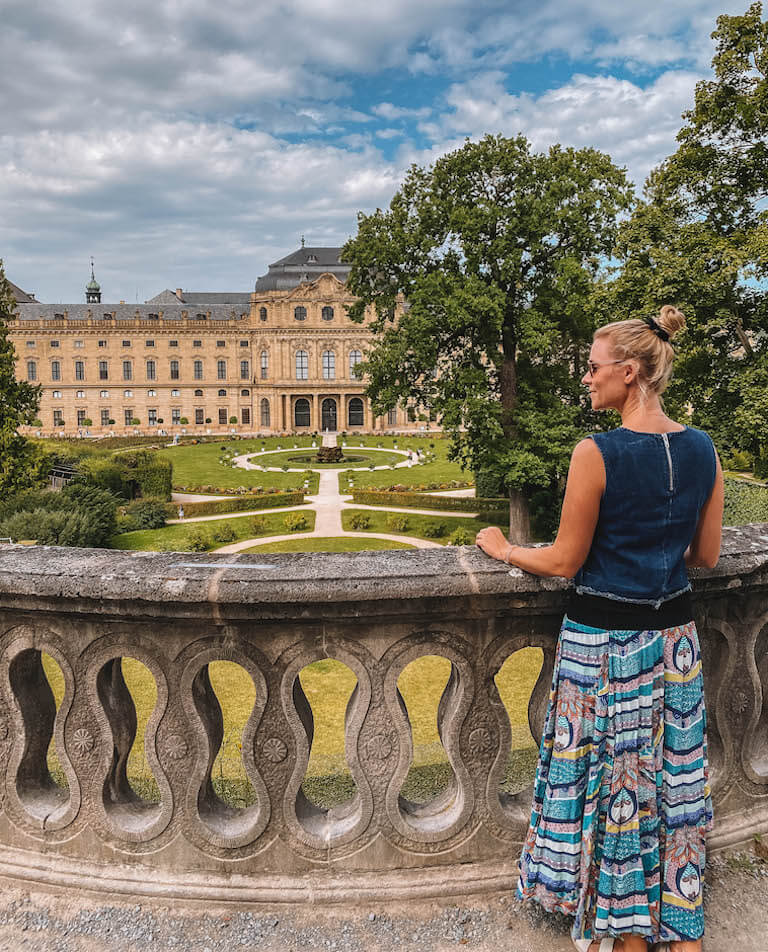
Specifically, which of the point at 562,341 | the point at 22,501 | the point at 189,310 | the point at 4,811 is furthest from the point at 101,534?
the point at 189,310

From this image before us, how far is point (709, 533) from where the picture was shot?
7.54 feet

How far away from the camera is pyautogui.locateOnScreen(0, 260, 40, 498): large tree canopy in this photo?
20797 millimetres

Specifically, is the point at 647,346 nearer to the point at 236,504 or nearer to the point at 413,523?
the point at 413,523

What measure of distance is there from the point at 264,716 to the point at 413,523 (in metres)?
22.2

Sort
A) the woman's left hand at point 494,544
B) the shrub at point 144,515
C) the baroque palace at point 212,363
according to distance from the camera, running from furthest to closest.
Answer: the baroque palace at point 212,363
the shrub at point 144,515
the woman's left hand at point 494,544

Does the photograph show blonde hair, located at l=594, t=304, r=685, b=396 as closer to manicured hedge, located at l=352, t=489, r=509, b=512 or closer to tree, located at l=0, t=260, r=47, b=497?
tree, located at l=0, t=260, r=47, b=497

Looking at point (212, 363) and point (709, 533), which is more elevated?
point (212, 363)

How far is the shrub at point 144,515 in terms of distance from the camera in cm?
2384

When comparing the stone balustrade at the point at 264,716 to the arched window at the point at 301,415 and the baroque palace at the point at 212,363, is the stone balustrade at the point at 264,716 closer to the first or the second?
the baroque palace at the point at 212,363

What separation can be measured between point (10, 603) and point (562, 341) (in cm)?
1940

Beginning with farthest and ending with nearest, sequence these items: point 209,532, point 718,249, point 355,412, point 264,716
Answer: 1. point 355,412
2. point 209,532
3. point 718,249
4. point 264,716

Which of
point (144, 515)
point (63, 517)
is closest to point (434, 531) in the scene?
point (144, 515)

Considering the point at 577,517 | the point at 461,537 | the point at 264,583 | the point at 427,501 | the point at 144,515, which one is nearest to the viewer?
the point at 577,517

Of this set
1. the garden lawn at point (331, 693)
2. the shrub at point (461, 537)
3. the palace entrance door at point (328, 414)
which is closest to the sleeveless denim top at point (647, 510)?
the garden lawn at point (331, 693)
